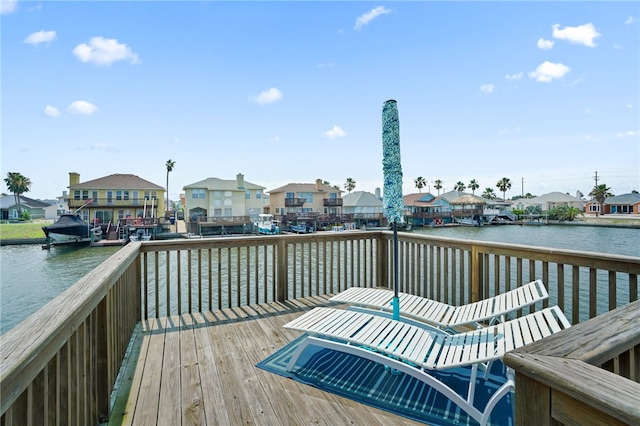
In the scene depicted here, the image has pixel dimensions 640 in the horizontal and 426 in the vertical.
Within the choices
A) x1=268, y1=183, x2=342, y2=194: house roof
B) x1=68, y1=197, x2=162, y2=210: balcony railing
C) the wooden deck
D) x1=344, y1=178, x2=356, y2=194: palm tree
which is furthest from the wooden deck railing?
x1=344, y1=178, x2=356, y2=194: palm tree

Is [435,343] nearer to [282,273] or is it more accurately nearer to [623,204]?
[282,273]

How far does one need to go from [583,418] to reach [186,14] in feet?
30.9

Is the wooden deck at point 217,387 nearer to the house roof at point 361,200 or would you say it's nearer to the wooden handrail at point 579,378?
the wooden handrail at point 579,378

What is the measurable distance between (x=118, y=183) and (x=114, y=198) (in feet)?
5.54

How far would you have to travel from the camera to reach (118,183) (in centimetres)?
3338

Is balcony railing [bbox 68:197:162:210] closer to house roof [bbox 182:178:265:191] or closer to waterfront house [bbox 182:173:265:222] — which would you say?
waterfront house [bbox 182:173:265:222]

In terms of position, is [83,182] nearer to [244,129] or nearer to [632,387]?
[244,129]

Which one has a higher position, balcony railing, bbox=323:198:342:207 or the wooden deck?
balcony railing, bbox=323:198:342:207

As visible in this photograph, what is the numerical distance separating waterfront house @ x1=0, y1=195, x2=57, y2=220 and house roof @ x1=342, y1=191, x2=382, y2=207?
144 ft

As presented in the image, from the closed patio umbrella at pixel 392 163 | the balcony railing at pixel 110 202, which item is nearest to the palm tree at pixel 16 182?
the balcony railing at pixel 110 202

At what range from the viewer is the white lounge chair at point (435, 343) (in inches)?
75.9

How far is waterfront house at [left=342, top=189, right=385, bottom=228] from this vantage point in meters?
41.8

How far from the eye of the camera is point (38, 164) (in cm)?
702

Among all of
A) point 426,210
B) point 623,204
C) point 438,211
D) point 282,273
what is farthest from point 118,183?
point 623,204
